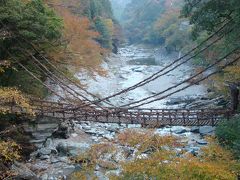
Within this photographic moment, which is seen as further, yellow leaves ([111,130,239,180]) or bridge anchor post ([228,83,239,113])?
bridge anchor post ([228,83,239,113])

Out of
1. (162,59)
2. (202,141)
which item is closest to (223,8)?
(202,141)

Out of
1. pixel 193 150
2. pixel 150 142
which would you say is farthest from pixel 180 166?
pixel 193 150

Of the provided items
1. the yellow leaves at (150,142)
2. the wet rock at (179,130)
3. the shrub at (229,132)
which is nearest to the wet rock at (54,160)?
the yellow leaves at (150,142)

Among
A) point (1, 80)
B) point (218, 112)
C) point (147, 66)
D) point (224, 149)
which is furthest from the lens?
point (147, 66)

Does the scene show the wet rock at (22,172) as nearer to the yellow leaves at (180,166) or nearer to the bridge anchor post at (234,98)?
the yellow leaves at (180,166)

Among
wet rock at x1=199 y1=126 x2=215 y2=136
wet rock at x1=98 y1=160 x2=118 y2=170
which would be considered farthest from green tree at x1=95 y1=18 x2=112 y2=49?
wet rock at x1=98 y1=160 x2=118 y2=170

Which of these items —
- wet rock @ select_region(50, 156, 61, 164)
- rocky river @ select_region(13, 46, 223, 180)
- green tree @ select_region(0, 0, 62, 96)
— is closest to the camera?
rocky river @ select_region(13, 46, 223, 180)

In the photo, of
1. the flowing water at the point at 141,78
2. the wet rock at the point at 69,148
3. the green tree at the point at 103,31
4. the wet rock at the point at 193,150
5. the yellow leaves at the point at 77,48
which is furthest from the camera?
the green tree at the point at 103,31

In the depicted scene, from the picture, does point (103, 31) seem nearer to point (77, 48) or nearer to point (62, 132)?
point (77, 48)

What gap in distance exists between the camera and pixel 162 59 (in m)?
46.2

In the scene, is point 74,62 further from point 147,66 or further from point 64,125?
point 147,66

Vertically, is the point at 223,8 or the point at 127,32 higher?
the point at 127,32

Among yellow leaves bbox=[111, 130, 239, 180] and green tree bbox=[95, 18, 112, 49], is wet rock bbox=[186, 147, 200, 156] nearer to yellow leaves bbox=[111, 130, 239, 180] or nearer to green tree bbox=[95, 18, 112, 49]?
yellow leaves bbox=[111, 130, 239, 180]

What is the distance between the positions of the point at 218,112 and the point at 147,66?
30.1m
